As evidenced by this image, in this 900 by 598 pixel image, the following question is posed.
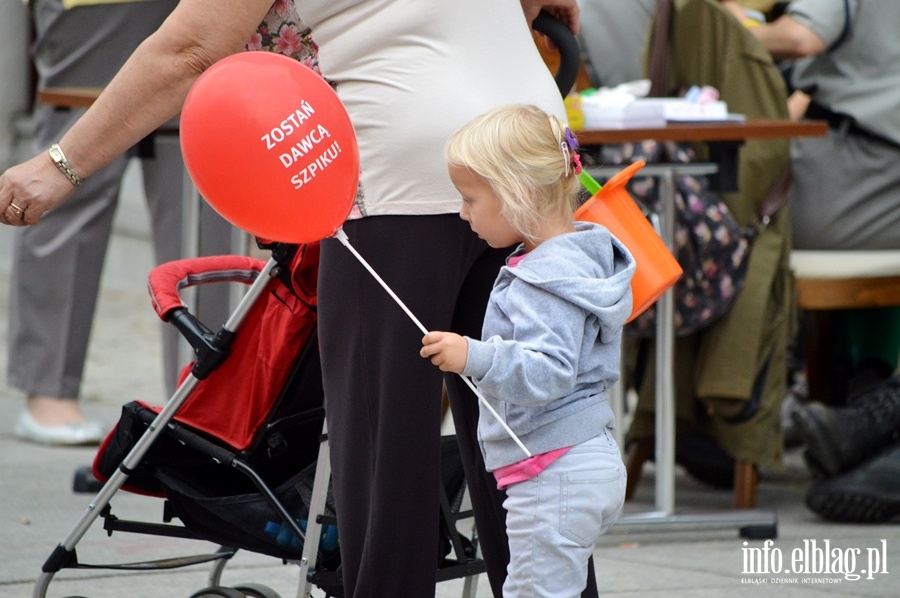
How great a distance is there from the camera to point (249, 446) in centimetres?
259

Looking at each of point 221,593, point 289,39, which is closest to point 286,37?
point 289,39

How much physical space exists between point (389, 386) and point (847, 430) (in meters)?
2.37

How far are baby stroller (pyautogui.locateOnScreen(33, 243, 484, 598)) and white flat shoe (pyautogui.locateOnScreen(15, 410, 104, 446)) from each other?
217 cm

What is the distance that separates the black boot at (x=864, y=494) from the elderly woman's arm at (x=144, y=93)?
2.53 metres

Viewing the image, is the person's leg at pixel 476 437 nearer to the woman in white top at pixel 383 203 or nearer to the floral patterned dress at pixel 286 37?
the woman in white top at pixel 383 203

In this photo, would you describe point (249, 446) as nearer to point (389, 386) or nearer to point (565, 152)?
point (389, 386)

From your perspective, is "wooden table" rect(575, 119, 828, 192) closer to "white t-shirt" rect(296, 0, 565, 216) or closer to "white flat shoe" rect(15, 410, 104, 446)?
"white t-shirt" rect(296, 0, 565, 216)

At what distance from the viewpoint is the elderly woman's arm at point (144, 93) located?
2.04 m

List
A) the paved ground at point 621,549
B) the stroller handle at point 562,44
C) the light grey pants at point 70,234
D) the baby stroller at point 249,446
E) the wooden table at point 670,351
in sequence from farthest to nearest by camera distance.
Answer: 1. the light grey pants at point 70,234
2. the wooden table at point 670,351
3. the paved ground at point 621,549
4. the stroller handle at point 562,44
5. the baby stroller at point 249,446

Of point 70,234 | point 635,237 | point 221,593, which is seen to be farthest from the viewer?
point 70,234

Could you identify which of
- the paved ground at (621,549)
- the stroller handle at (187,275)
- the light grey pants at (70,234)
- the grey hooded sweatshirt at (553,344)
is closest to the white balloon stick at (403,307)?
the grey hooded sweatshirt at (553,344)

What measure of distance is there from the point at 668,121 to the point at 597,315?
1882mm

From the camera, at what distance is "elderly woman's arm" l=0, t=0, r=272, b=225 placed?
204cm


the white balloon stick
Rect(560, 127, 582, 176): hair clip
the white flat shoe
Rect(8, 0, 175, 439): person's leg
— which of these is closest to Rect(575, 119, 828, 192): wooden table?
Rect(560, 127, 582, 176): hair clip
